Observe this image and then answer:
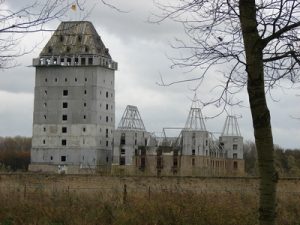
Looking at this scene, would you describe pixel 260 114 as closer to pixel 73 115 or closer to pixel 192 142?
pixel 192 142

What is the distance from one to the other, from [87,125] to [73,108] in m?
3.77

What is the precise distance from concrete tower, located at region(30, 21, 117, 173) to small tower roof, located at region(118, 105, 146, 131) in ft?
14.3

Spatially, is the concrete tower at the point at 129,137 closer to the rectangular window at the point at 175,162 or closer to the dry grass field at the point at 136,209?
the rectangular window at the point at 175,162

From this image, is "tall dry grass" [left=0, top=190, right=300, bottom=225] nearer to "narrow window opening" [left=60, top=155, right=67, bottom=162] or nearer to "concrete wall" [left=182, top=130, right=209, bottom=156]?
"concrete wall" [left=182, top=130, right=209, bottom=156]

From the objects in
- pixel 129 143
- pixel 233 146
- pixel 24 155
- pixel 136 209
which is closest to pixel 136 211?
pixel 136 209

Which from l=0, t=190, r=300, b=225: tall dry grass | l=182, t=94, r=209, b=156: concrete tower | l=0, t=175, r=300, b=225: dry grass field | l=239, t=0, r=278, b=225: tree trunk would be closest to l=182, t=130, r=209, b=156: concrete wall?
l=182, t=94, r=209, b=156: concrete tower

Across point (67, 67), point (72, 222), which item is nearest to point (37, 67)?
point (67, 67)

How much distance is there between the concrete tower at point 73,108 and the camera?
83875 millimetres

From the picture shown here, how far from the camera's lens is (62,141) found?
84.9 metres

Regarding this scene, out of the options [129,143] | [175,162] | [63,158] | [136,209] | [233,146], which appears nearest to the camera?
[136,209]

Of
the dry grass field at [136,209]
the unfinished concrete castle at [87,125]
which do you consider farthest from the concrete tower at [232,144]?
the dry grass field at [136,209]

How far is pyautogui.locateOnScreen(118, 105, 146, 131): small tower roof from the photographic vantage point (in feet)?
269

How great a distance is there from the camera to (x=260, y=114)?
5504 mm

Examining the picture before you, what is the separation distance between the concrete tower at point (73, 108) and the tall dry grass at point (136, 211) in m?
67.6
